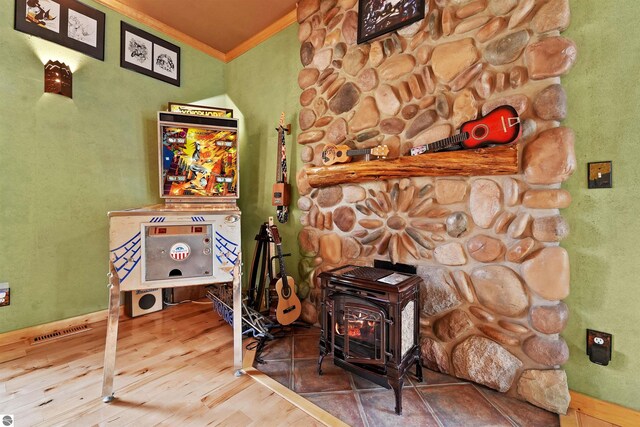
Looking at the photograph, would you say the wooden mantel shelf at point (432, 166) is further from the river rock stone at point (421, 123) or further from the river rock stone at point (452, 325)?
the river rock stone at point (452, 325)

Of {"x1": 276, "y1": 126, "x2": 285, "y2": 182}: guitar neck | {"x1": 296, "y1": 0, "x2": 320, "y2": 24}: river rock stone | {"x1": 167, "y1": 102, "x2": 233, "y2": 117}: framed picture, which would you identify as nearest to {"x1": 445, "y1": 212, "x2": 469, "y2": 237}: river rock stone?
{"x1": 276, "y1": 126, "x2": 285, "y2": 182}: guitar neck

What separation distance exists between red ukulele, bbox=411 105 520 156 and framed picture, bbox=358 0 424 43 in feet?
2.76

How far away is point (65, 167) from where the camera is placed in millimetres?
2238

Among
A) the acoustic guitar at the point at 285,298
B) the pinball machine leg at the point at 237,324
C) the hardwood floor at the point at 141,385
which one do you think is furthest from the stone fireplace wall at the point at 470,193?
the hardwood floor at the point at 141,385

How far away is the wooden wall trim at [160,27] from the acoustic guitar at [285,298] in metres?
2.27

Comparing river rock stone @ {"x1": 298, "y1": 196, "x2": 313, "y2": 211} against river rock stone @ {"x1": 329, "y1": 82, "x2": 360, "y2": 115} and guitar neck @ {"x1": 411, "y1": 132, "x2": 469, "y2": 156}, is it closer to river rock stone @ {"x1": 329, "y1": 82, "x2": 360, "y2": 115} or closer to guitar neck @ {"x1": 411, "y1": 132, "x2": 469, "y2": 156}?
river rock stone @ {"x1": 329, "y1": 82, "x2": 360, "y2": 115}

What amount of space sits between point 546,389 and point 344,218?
1.50m

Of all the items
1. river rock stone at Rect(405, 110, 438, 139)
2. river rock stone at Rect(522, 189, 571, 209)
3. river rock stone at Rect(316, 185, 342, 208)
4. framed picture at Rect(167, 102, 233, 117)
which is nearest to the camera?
river rock stone at Rect(522, 189, 571, 209)

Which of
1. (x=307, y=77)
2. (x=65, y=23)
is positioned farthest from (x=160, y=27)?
(x=307, y=77)

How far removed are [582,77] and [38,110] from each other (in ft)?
11.7

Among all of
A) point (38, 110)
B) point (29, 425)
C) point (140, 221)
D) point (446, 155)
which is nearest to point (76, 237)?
point (38, 110)

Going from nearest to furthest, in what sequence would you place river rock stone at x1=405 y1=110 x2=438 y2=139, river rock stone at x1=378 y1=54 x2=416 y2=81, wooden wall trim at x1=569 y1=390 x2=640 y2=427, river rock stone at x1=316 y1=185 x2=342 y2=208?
wooden wall trim at x1=569 y1=390 x2=640 y2=427
river rock stone at x1=405 y1=110 x2=438 y2=139
river rock stone at x1=378 y1=54 x2=416 y2=81
river rock stone at x1=316 y1=185 x2=342 y2=208

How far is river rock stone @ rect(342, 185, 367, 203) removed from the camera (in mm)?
2093

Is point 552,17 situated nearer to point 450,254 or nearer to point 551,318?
point 450,254
